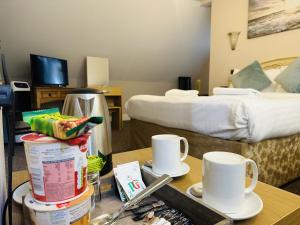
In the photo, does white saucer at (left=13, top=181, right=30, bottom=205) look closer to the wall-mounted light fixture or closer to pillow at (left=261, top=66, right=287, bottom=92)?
pillow at (left=261, top=66, right=287, bottom=92)

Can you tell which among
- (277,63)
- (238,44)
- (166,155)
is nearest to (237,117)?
(166,155)

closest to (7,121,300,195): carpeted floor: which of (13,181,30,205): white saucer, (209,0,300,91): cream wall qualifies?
(13,181,30,205): white saucer

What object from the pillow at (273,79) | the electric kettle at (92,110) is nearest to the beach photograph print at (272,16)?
the pillow at (273,79)

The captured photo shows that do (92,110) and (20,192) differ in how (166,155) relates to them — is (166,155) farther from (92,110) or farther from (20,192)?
(20,192)

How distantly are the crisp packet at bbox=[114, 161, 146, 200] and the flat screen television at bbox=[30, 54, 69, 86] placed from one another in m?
3.44

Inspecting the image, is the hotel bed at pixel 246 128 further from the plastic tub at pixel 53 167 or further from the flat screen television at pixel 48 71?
the flat screen television at pixel 48 71

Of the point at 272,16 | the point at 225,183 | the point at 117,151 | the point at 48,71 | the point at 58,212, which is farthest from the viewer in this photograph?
the point at 48,71

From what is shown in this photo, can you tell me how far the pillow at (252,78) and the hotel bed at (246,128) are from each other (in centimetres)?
126

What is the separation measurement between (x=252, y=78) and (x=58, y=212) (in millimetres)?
2958

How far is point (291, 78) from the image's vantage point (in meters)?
2.47

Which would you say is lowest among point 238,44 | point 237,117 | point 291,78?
point 237,117

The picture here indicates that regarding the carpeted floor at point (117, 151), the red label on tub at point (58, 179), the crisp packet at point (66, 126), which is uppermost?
the crisp packet at point (66, 126)

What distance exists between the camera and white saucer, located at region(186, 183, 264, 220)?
0.47m

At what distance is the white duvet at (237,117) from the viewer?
4.24 feet
